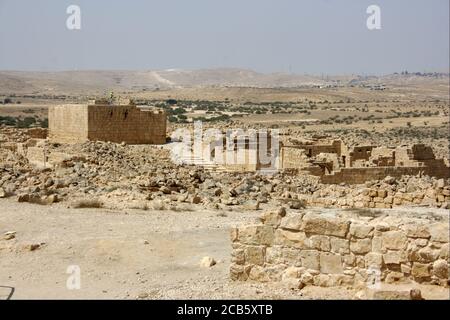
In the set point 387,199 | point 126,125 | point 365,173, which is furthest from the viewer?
point 126,125

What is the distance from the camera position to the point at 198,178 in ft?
54.7

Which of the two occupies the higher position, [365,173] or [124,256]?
[365,173]

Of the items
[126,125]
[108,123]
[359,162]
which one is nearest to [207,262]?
[359,162]

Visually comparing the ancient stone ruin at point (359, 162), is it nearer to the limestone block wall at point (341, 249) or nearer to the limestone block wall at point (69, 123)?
the limestone block wall at point (69, 123)

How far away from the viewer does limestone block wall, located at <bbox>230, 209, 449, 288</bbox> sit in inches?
257

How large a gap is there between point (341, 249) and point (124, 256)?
12.3 ft

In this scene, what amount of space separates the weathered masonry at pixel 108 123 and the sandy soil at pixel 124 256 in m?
10.4

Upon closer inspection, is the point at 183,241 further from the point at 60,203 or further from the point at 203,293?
the point at 60,203

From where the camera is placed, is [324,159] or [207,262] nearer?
[207,262]

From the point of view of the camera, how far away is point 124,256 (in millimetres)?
9586

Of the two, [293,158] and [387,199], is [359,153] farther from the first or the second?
[387,199]

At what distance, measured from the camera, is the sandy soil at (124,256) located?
25.3ft
